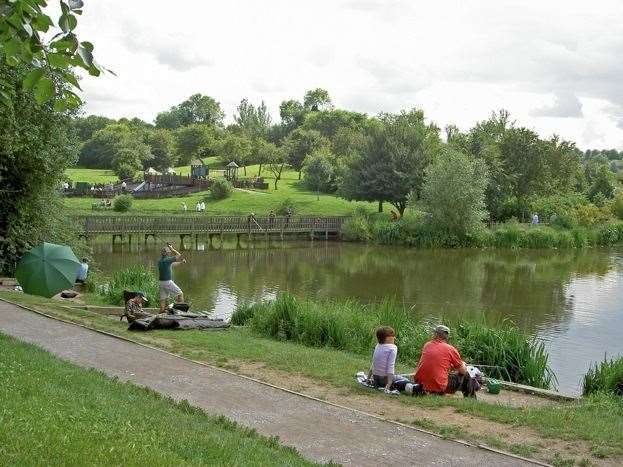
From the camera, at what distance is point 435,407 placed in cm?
945

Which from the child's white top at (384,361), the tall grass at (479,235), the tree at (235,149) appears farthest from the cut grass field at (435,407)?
the tree at (235,149)

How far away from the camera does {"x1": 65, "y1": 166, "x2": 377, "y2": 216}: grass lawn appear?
2299 inches

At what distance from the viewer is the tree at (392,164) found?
5625 cm

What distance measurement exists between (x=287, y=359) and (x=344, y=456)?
15.8 feet

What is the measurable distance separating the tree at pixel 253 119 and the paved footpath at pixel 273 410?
350ft

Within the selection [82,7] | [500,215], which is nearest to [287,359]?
[82,7]

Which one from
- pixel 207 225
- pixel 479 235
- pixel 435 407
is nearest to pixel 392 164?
pixel 479 235

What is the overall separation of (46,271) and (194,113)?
11568cm

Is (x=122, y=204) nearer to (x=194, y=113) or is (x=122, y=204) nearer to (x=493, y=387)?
(x=493, y=387)

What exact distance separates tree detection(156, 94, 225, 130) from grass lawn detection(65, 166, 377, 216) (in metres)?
61.3

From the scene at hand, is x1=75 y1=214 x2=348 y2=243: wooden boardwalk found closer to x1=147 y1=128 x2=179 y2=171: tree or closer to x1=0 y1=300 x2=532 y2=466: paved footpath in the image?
x1=0 y1=300 x2=532 y2=466: paved footpath

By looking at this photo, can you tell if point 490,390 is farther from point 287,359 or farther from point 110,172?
point 110,172

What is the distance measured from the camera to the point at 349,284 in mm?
31656

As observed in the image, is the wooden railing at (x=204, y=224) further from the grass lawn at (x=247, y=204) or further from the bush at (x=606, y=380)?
the bush at (x=606, y=380)
